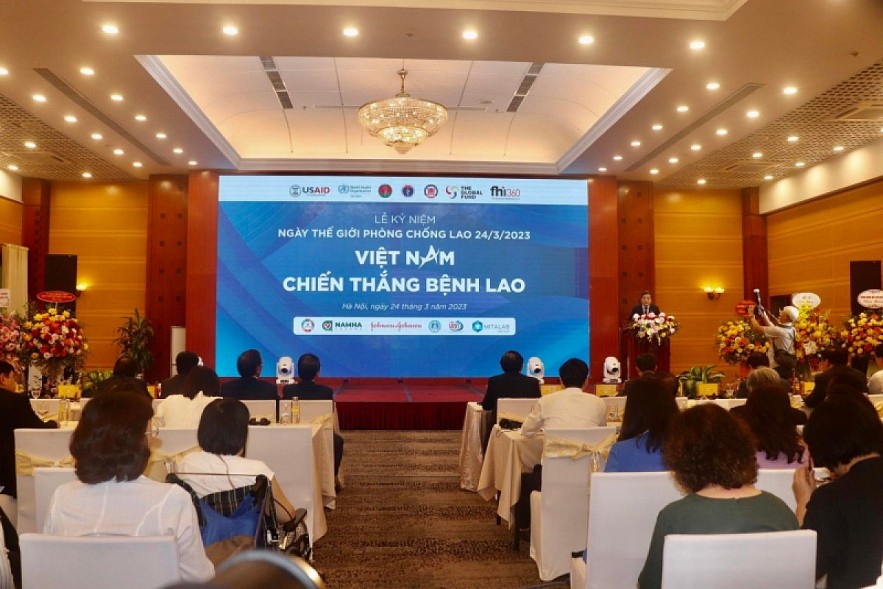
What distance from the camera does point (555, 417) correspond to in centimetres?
424

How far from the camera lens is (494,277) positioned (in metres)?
11.6

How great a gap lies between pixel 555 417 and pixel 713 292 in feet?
32.9

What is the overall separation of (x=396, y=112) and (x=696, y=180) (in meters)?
6.50

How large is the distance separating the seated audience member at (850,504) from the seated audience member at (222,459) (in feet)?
5.74

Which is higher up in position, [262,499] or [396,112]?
[396,112]

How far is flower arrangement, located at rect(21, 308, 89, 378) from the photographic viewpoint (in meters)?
5.86

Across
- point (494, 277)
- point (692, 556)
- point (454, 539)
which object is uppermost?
point (494, 277)

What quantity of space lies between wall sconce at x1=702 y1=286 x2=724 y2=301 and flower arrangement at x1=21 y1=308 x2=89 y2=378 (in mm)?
10718

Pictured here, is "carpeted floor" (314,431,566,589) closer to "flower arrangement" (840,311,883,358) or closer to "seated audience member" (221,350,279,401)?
"seated audience member" (221,350,279,401)

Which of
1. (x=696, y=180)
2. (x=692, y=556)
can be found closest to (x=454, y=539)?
(x=692, y=556)

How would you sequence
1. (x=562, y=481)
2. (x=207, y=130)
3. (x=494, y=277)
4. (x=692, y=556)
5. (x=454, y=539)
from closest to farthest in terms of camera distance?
(x=692, y=556), (x=562, y=481), (x=454, y=539), (x=207, y=130), (x=494, y=277)

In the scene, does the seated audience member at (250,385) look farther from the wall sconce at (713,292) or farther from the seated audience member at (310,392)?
the wall sconce at (713,292)

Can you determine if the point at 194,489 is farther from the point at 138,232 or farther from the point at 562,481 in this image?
the point at 138,232

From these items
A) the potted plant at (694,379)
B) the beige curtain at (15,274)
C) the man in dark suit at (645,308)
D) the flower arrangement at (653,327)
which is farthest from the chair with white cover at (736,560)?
the beige curtain at (15,274)
